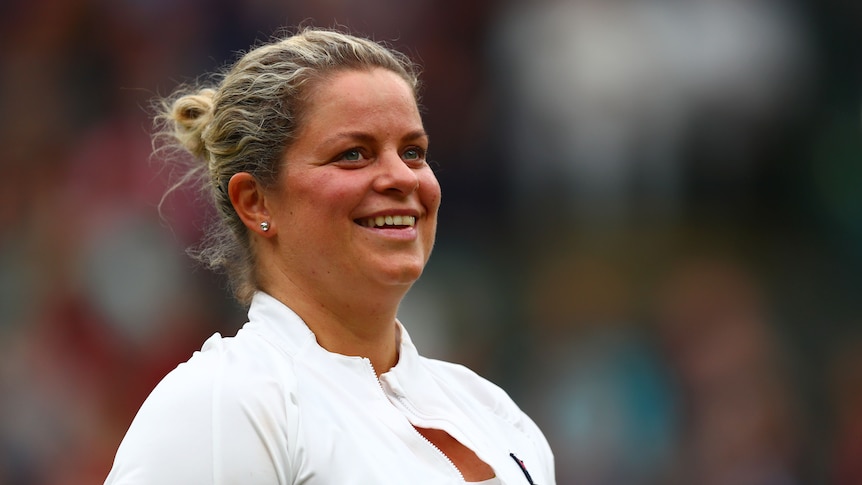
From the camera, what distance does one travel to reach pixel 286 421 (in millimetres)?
1631

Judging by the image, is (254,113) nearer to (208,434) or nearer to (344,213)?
(344,213)

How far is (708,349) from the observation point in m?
4.28

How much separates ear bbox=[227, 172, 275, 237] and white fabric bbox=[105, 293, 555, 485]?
0.13m

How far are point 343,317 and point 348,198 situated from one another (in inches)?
8.2

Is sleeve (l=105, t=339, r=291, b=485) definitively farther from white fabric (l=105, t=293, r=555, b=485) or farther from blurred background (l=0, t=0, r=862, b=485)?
blurred background (l=0, t=0, r=862, b=485)

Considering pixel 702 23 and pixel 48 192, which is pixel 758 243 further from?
pixel 48 192

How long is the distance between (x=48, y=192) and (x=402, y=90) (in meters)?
2.85


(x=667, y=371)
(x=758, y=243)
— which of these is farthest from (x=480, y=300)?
(x=758, y=243)

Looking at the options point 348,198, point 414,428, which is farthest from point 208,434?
point 348,198

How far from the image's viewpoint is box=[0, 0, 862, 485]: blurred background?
4211 millimetres

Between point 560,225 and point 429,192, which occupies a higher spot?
point 429,192

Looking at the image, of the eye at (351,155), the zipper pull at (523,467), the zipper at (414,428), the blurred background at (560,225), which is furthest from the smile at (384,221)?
the blurred background at (560,225)

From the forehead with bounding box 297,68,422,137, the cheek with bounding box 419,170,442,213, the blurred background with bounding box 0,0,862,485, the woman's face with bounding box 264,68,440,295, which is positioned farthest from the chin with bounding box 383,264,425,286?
the blurred background with bounding box 0,0,862,485

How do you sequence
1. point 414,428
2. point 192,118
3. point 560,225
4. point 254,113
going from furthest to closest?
point 560,225 → point 192,118 → point 254,113 → point 414,428
